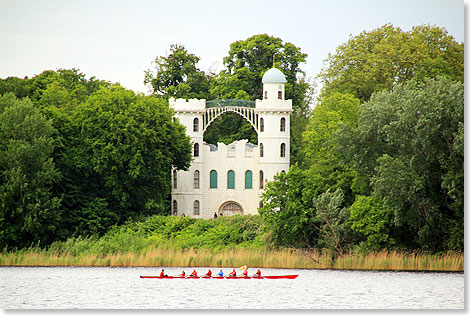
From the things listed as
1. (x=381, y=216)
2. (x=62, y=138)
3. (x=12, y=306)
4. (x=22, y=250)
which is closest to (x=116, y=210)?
(x=62, y=138)

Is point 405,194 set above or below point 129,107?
below

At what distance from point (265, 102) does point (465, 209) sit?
40.5m

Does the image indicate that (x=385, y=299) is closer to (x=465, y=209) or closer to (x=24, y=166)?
(x=465, y=209)

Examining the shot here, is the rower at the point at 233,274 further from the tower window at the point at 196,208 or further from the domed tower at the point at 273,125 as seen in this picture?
the tower window at the point at 196,208

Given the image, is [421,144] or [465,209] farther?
[421,144]

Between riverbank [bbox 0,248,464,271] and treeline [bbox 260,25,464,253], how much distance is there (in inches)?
25.3

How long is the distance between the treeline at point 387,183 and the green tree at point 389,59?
767cm

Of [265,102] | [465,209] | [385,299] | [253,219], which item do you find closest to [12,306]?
[385,299]

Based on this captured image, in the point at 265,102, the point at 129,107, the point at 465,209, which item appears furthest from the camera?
the point at 265,102

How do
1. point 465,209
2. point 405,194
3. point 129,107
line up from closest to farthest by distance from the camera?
point 465,209
point 405,194
point 129,107

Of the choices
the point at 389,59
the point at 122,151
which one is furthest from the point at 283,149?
the point at 122,151

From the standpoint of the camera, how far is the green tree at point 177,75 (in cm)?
8781

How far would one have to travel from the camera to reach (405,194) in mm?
48062

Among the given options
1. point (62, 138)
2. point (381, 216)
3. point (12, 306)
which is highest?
point (62, 138)
